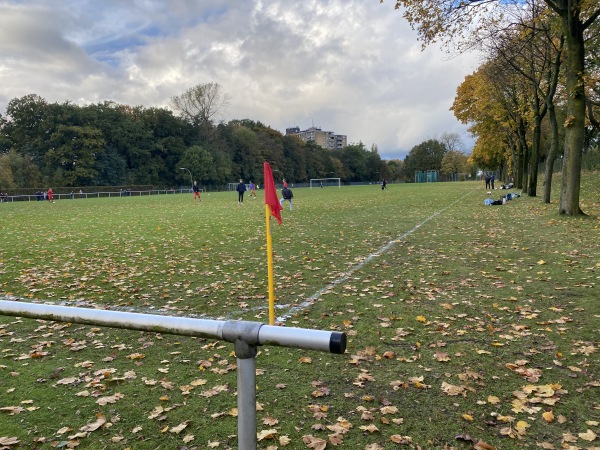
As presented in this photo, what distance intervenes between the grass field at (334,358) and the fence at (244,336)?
5.63ft

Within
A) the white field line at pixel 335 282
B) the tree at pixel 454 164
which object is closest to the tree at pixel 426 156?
the tree at pixel 454 164

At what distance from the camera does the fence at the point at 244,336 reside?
1.64m

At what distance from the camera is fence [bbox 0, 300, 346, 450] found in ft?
5.38

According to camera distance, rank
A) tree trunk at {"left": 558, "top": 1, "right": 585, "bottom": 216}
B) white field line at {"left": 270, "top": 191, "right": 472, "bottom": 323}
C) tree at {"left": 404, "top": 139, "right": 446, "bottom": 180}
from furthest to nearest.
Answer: tree at {"left": 404, "top": 139, "right": 446, "bottom": 180}
tree trunk at {"left": 558, "top": 1, "right": 585, "bottom": 216}
white field line at {"left": 270, "top": 191, "right": 472, "bottom": 323}

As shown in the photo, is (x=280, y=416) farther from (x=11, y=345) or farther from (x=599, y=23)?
(x=599, y=23)

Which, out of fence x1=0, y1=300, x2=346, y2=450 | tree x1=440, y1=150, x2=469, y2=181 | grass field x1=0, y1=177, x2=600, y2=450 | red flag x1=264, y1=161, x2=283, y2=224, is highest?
tree x1=440, y1=150, x2=469, y2=181

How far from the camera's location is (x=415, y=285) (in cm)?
766

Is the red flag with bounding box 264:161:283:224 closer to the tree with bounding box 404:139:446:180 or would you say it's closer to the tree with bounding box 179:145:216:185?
the tree with bounding box 179:145:216:185

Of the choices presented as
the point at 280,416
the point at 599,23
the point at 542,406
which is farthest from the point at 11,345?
the point at 599,23

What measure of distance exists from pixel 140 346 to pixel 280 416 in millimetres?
2463

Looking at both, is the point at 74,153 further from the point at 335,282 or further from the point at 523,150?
the point at 335,282

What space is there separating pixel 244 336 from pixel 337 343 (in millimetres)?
397

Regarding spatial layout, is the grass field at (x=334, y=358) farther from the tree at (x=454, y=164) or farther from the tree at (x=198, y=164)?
the tree at (x=454, y=164)

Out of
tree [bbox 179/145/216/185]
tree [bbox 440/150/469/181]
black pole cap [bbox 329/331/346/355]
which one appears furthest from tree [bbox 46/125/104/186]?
tree [bbox 440/150/469/181]
